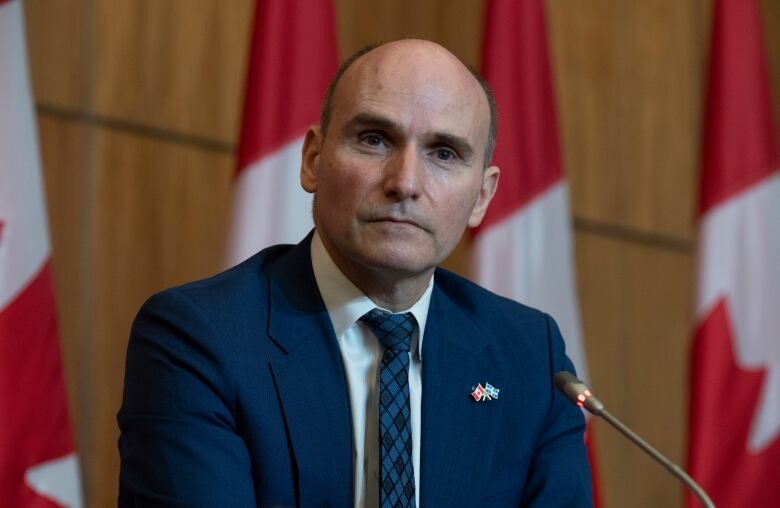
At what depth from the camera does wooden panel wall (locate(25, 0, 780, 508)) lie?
4051 mm

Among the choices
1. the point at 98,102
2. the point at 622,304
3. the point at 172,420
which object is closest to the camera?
the point at 172,420

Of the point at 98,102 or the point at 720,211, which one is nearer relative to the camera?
the point at 98,102

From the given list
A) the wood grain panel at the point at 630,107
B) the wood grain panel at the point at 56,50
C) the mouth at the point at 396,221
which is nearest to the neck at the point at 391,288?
the mouth at the point at 396,221

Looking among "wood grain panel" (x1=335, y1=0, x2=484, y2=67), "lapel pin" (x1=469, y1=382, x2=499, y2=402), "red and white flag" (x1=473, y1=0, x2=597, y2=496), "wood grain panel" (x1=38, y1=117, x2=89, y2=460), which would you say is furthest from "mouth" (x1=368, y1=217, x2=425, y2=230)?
"wood grain panel" (x1=335, y1=0, x2=484, y2=67)

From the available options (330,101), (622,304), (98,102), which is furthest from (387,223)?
(622,304)

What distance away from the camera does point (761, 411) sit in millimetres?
4332

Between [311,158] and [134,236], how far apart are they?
5.73ft

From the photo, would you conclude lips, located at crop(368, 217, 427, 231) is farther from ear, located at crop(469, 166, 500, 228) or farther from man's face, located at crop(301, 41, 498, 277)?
ear, located at crop(469, 166, 500, 228)

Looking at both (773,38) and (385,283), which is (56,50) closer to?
(385,283)

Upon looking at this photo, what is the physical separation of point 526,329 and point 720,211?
2.02m

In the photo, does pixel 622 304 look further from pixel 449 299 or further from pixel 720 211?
pixel 449 299

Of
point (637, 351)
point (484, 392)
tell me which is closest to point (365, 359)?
point (484, 392)

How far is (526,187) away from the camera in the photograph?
4.21 m

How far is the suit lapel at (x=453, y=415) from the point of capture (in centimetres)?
235
